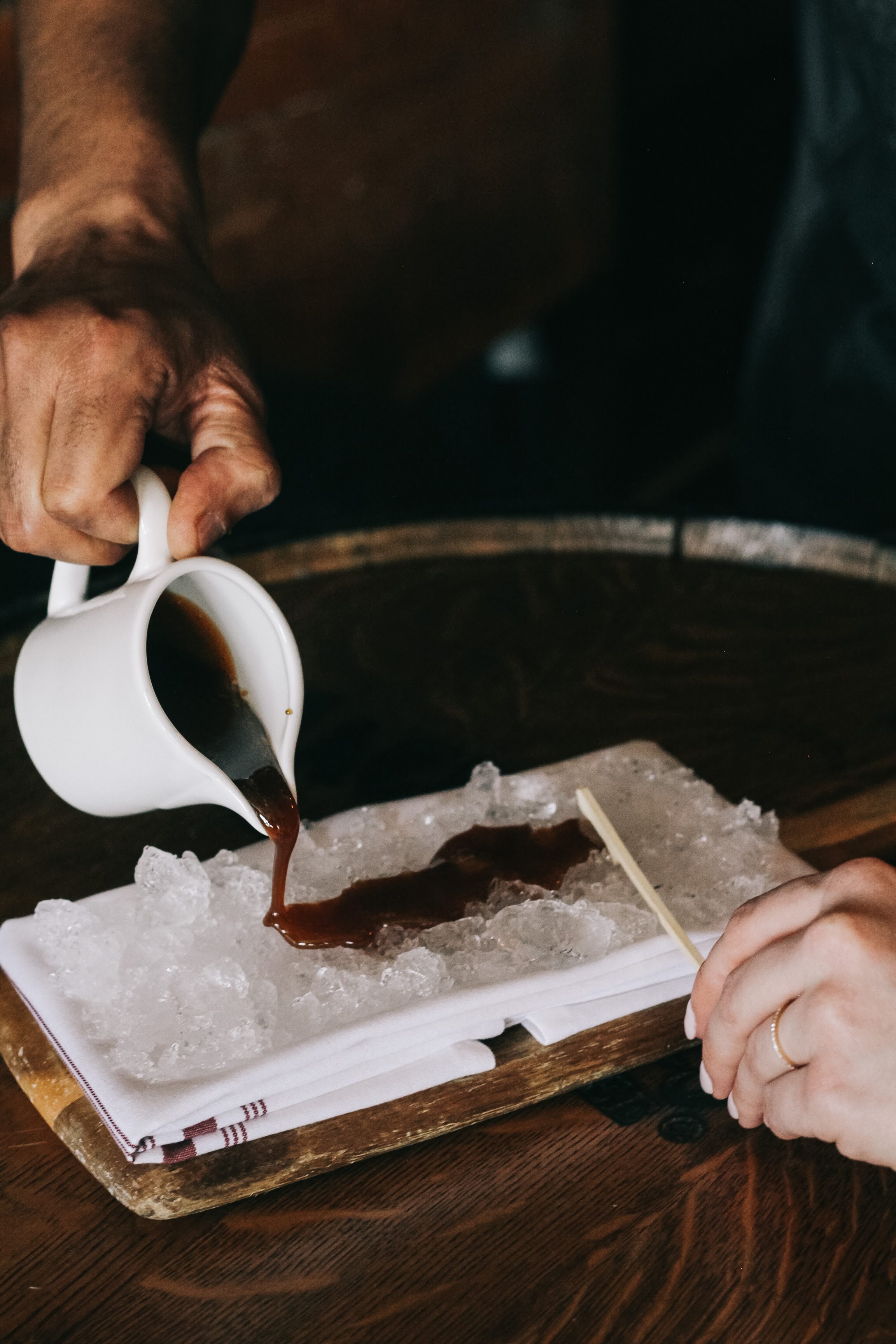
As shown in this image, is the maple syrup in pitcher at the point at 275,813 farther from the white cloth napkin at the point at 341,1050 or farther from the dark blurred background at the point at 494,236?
the dark blurred background at the point at 494,236

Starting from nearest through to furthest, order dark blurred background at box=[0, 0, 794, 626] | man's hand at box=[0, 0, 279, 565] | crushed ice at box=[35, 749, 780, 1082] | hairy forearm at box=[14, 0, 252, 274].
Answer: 1. crushed ice at box=[35, 749, 780, 1082]
2. man's hand at box=[0, 0, 279, 565]
3. hairy forearm at box=[14, 0, 252, 274]
4. dark blurred background at box=[0, 0, 794, 626]

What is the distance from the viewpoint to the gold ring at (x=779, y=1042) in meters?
0.74

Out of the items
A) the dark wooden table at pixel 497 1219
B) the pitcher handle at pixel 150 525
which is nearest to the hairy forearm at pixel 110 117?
the pitcher handle at pixel 150 525

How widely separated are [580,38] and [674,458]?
4.21 feet

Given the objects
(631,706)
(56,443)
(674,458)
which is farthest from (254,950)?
(674,458)

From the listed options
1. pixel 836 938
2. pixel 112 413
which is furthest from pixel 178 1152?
pixel 112 413

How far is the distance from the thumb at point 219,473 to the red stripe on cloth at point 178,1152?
1.24ft

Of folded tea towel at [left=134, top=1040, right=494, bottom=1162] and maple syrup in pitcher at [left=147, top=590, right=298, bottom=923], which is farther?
maple syrup in pitcher at [left=147, top=590, right=298, bottom=923]

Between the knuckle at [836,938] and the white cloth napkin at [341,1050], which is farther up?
the knuckle at [836,938]

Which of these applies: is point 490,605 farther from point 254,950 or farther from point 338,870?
point 254,950

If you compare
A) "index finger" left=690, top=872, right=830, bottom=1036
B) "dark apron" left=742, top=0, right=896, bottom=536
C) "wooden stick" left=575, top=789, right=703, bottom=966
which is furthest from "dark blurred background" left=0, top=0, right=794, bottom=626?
"index finger" left=690, top=872, right=830, bottom=1036

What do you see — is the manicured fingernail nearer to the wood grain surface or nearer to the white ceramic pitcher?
the white ceramic pitcher

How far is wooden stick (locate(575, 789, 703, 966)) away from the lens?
860mm

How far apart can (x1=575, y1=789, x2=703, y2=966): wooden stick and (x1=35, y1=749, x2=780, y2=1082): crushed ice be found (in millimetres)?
19
